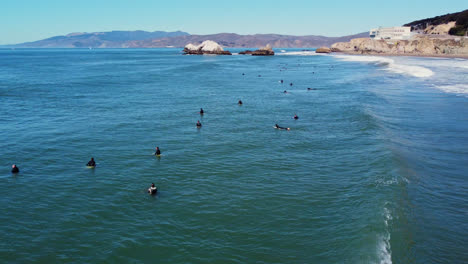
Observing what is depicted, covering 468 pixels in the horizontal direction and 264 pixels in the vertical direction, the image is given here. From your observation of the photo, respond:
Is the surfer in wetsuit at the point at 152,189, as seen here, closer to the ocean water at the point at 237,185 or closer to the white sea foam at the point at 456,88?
the ocean water at the point at 237,185

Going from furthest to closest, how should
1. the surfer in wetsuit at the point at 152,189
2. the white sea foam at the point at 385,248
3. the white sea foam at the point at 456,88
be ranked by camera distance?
1. the white sea foam at the point at 456,88
2. the surfer in wetsuit at the point at 152,189
3. the white sea foam at the point at 385,248

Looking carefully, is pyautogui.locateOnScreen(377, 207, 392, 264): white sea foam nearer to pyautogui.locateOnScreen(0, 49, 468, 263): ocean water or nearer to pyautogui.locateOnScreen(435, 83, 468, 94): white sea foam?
pyautogui.locateOnScreen(0, 49, 468, 263): ocean water

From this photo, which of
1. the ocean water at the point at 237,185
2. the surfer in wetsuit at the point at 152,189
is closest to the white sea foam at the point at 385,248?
the ocean water at the point at 237,185

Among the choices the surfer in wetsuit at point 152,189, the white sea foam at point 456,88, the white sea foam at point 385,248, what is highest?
the white sea foam at point 456,88

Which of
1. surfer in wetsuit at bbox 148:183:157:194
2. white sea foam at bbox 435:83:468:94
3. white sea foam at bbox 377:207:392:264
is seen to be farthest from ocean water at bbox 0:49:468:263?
white sea foam at bbox 435:83:468:94

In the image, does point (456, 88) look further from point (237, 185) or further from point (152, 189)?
point (152, 189)

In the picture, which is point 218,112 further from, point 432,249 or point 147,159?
point 432,249

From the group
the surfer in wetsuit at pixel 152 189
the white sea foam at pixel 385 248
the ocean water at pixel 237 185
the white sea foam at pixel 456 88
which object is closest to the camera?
the white sea foam at pixel 385 248

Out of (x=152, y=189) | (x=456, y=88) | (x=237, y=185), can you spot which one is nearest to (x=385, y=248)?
(x=237, y=185)

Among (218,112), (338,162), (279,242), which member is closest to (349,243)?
(279,242)
